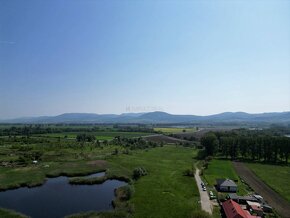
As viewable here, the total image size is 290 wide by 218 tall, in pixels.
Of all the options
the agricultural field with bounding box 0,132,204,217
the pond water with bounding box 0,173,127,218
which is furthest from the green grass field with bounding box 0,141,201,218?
the pond water with bounding box 0,173,127,218

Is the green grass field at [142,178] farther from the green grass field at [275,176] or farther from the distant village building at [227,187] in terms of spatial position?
the green grass field at [275,176]

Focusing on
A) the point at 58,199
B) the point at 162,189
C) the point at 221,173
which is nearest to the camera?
the point at 58,199

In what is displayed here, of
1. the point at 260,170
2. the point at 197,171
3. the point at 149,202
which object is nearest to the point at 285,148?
the point at 260,170

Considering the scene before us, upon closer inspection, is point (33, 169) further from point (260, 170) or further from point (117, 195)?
point (260, 170)

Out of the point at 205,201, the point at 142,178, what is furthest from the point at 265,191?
the point at 142,178

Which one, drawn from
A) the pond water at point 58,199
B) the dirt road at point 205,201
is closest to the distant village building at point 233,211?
the dirt road at point 205,201

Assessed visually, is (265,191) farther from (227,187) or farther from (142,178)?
(142,178)
